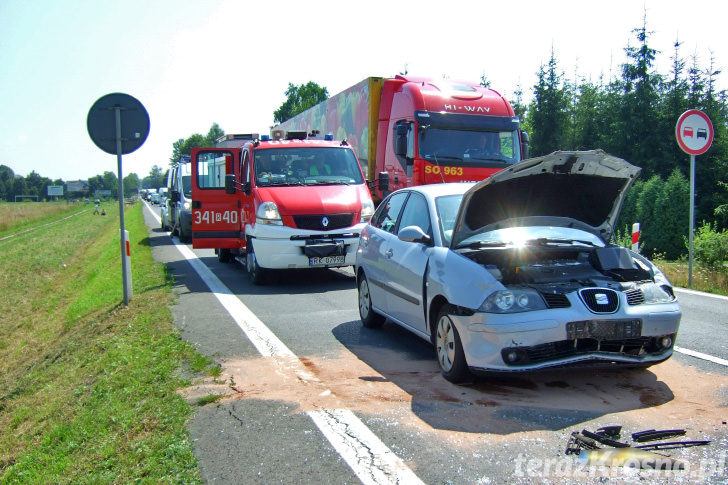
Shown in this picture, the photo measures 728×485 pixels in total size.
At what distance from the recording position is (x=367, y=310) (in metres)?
7.71

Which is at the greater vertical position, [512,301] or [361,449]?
[512,301]

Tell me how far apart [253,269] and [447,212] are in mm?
5851

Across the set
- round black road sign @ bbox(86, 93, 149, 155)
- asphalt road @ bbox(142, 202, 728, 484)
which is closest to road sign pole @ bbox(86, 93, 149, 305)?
round black road sign @ bbox(86, 93, 149, 155)

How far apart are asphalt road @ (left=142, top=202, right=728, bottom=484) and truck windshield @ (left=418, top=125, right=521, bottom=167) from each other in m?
6.22

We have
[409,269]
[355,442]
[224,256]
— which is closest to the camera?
[355,442]

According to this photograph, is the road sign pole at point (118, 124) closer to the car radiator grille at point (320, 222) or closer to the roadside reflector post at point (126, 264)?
the roadside reflector post at point (126, 264)

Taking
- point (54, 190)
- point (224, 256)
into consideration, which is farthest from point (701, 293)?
point (54, 190)

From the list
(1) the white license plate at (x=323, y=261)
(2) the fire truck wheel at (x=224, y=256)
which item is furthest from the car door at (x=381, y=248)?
(2) the fire truck wheel at (x=224, y=256)

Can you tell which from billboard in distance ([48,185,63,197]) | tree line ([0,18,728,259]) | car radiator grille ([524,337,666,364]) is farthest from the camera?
billboard in distance ([48,185,63,197])

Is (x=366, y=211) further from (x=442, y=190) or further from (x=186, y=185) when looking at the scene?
(x=186, y=185)

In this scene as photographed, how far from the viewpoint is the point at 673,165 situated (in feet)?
150

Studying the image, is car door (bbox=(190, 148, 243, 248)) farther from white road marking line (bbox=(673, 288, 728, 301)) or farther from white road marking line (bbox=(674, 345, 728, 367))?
white road marking line (bbox=(674, 345, 728, 367))

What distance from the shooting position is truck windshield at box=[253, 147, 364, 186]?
11.7 meters

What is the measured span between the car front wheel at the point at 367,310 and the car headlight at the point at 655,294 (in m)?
3.00
